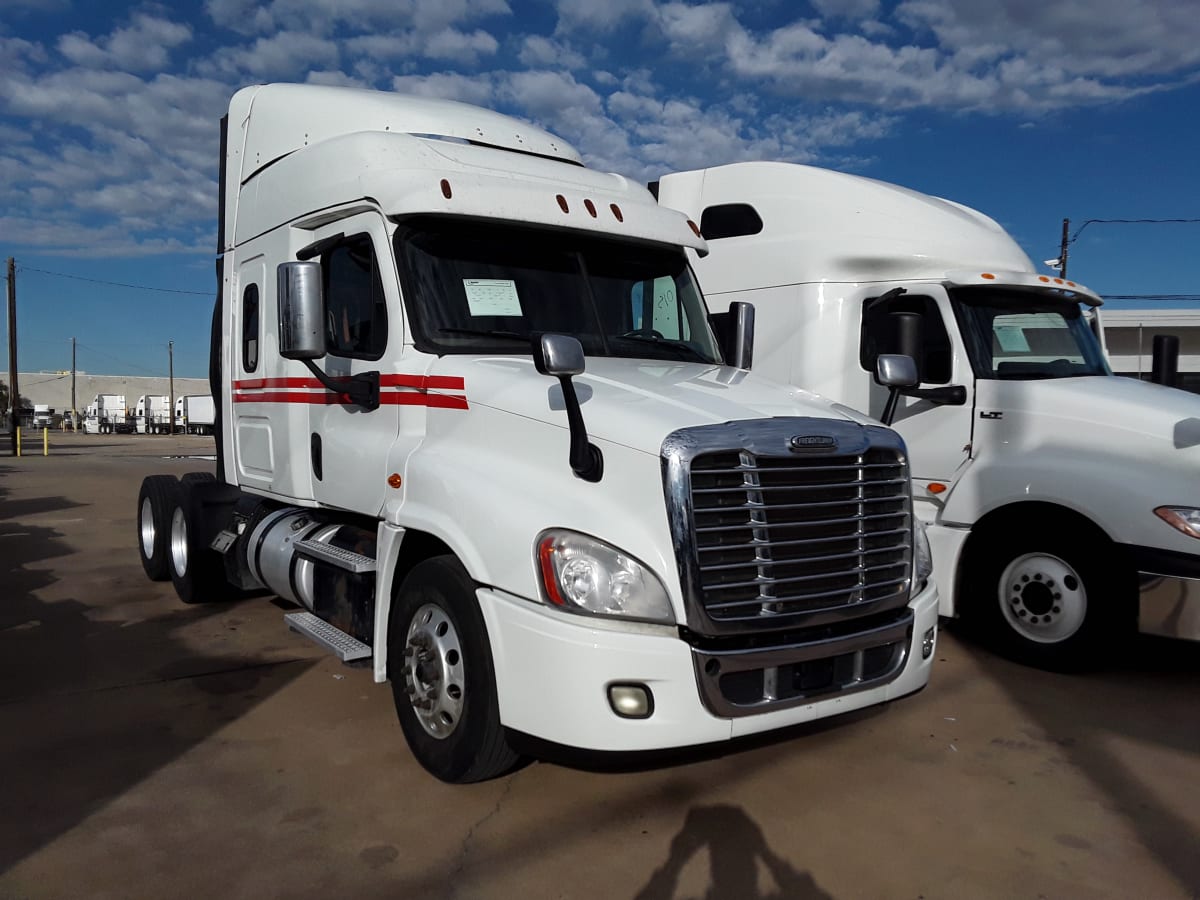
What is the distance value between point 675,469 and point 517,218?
1.85m

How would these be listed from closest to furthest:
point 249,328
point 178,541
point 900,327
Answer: point 900,327 < point 249,328 < point 178,541

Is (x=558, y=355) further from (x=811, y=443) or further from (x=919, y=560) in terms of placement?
(x=919, y=560)

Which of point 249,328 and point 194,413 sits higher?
point 249,328

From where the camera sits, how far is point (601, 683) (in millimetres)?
3152

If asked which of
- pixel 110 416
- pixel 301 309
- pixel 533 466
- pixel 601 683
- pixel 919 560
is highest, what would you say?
pixel 301 309

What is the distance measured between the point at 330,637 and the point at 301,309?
1.68 m

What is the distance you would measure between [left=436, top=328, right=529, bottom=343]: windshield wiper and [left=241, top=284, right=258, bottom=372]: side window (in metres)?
2.26

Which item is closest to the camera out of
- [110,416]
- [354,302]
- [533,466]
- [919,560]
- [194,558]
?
[533,466]

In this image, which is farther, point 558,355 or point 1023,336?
point 1023,336

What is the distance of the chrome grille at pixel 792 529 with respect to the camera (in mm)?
3307

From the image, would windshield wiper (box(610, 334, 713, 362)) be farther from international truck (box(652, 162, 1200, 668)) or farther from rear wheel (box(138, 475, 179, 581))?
rear wheel (box(138, 475, 179, 581))

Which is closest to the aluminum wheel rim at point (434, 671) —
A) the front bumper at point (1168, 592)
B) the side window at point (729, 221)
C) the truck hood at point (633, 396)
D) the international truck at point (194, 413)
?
the truck hood at point (633, 396)

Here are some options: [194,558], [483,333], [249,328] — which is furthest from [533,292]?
[194,558]

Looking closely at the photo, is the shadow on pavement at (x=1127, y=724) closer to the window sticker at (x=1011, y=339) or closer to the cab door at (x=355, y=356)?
the window sticker at (x=1011, y=339)
